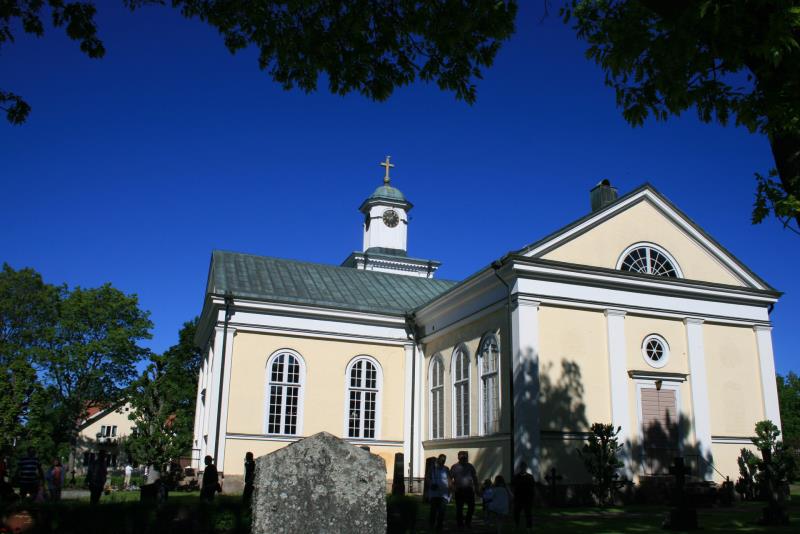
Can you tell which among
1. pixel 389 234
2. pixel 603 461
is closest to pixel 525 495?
pixel 603 461

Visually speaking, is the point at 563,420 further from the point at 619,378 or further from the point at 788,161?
the point at 788,161

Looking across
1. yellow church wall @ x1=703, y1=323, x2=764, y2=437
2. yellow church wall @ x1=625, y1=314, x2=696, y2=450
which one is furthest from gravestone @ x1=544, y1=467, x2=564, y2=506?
yellow church wall @ x1=703, y1=323, x2=764, y2=437

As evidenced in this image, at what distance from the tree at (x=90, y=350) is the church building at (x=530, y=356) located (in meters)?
23.0

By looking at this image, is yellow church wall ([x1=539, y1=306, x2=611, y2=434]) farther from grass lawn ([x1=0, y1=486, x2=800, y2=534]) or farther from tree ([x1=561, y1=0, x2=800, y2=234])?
tree ([x1=561, y1=0, x2=800, y2=234])

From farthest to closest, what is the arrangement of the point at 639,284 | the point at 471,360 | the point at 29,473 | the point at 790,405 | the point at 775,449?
the point at 790,405
the point at 471,360
the point at 639,284
the point at 775,449
the point at 29,473

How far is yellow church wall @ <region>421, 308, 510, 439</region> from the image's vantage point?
67.5 feet

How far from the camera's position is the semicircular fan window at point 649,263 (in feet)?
72.3

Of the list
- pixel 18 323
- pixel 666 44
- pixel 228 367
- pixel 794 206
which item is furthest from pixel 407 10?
pixel 18 323

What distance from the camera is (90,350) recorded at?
47000 millimetres

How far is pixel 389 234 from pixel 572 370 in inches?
836

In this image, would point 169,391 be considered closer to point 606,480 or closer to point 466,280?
point 466,280

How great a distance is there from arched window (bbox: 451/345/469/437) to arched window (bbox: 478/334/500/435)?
1.20 meters

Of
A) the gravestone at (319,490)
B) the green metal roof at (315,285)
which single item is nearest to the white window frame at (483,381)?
the green metal roof at (315,285)

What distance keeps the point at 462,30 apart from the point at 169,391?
21727 millimetres
